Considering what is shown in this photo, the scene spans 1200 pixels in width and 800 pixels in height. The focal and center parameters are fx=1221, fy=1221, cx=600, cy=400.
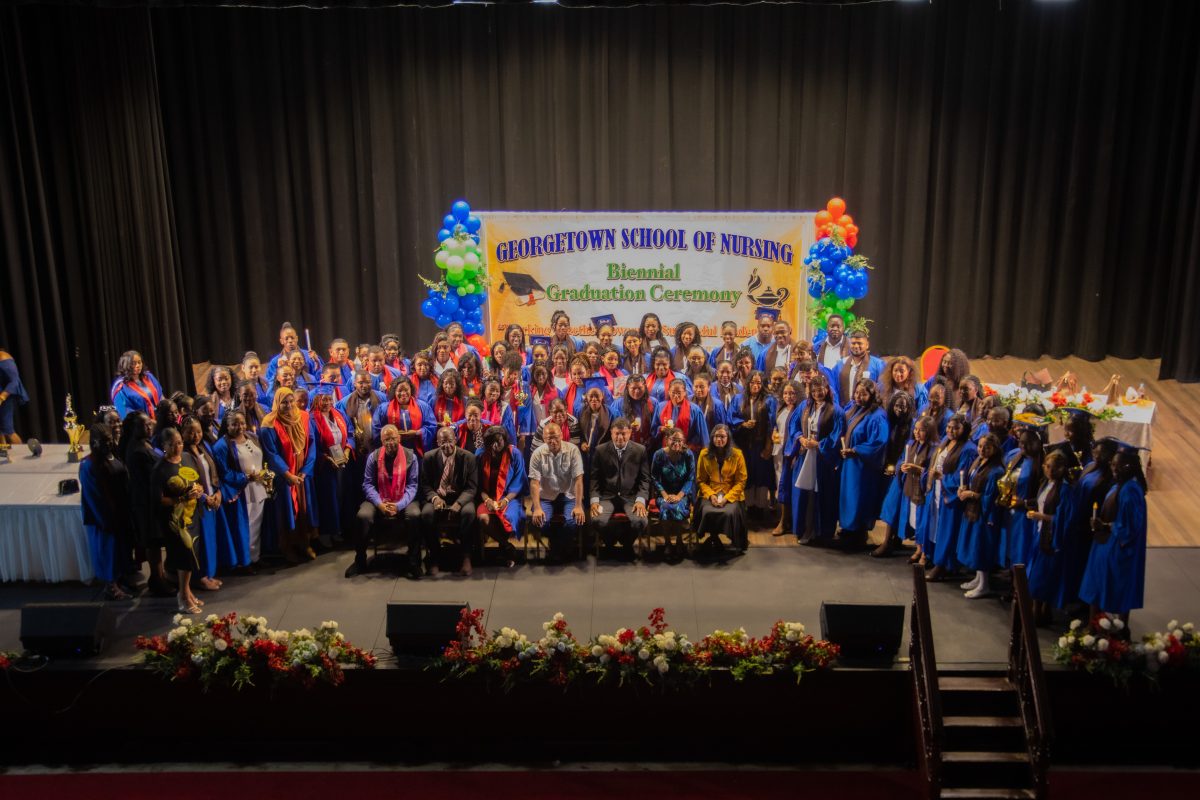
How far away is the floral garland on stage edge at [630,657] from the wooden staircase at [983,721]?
2.14 ft

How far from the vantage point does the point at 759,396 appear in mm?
9508

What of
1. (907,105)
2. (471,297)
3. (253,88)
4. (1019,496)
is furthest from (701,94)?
(1019,496)

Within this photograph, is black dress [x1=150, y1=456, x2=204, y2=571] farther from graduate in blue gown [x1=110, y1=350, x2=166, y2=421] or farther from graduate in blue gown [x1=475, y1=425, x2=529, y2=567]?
graduate in blue gown [x1=475, y1=425, x2=529, y2=567]

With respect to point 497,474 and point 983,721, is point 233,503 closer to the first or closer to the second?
point 497,474

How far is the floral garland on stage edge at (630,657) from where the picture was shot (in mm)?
7332

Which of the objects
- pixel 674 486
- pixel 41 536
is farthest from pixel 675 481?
pixel 41 536

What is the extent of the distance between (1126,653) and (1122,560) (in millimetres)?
592

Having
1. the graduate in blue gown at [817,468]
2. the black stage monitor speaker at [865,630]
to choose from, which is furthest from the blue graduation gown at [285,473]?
the black stage monitor speaker at [865,630]

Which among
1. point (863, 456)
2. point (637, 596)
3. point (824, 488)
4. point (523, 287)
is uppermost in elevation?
point (523, 287)

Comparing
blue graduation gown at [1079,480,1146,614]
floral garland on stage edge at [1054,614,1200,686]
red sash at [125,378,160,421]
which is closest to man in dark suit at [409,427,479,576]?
red sash at [125,378,160,421]

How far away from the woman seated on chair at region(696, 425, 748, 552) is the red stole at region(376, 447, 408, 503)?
7.13 ft

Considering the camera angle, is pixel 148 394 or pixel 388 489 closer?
pixel 388 489

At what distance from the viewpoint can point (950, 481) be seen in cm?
827

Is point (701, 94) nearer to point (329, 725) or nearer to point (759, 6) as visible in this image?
point (759, 6)
